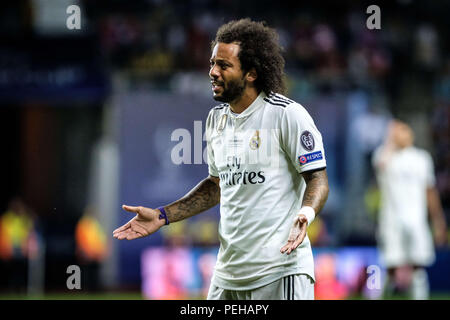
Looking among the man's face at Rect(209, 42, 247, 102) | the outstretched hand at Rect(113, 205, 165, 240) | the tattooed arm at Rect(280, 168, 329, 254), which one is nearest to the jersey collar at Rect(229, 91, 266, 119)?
the man's face at Rect(209, 42, 247, 102)

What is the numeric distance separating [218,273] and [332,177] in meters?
9.53

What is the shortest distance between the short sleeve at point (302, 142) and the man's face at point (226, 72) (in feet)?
1.21

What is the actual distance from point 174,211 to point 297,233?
41.1 inches

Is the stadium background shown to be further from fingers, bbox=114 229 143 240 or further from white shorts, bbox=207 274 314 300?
white shorts, bbox=207 274 314 300

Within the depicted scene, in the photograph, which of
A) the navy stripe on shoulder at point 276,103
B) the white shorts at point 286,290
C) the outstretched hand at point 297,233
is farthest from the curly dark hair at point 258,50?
the white shorts at point 286,290

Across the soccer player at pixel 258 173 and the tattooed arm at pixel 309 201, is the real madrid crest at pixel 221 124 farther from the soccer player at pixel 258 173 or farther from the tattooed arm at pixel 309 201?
the tattooed arm at pixel 309 201

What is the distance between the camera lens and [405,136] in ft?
34.2

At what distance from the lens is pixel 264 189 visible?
172 inches

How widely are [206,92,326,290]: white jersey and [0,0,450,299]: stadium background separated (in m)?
7.85

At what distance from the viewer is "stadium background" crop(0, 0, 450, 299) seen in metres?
13.4

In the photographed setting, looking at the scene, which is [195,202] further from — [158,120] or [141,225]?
[158,120]

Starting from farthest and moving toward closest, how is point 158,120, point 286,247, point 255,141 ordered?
point 158,120, point 255,141, point 286,247

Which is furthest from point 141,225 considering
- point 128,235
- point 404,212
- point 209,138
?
point 404,212

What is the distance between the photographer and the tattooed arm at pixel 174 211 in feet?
15.1
